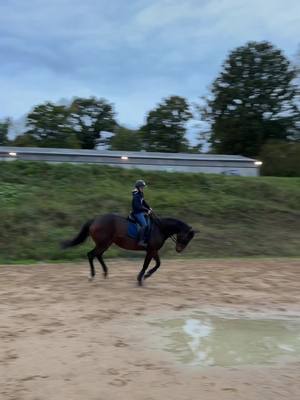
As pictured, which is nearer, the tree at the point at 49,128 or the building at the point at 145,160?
the building at the point at 145,160

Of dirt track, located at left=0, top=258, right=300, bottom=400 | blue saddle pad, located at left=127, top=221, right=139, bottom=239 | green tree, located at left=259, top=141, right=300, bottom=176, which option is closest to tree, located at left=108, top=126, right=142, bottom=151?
green tree, located at left=259, top=141, right=300, bottom=176

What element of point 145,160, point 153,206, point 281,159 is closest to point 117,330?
point 153,206

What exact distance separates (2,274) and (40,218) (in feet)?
22.7

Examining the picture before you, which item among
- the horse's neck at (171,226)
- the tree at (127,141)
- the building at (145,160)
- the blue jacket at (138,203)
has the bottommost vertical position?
the horse's neck at (171,226)

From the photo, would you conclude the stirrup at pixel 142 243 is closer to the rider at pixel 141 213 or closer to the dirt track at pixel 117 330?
the rider at pixel 141 213

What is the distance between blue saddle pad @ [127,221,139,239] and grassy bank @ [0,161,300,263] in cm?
592

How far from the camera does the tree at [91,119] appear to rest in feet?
222

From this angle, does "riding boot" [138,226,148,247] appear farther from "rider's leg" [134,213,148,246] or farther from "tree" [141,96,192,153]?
"tree" [141,96,192,153]

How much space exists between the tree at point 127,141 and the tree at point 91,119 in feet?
25.1

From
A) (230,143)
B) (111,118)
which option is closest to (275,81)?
(230,143)

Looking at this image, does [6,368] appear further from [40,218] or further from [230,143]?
[230,143]

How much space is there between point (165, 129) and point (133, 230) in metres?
52.7

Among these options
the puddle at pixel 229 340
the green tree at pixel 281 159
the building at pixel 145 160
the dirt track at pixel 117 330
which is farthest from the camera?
the green tree at pixel 281 159

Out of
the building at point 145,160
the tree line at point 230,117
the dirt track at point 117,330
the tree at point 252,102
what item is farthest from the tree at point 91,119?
the dirt track at point 117,330
